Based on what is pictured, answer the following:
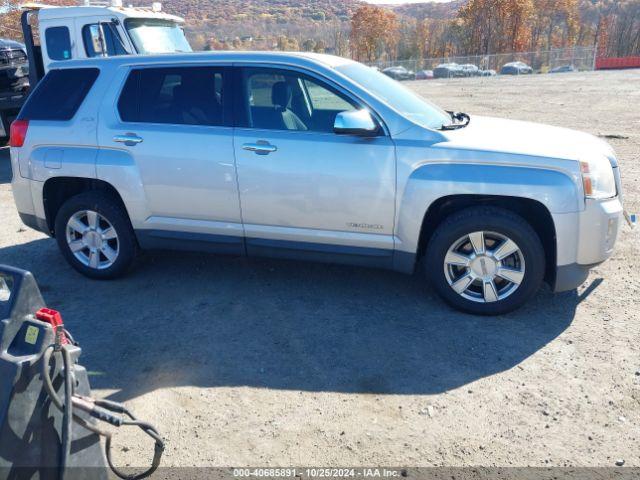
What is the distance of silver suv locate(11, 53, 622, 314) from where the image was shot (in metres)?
4.30

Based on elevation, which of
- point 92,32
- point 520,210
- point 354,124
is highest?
point 92,32

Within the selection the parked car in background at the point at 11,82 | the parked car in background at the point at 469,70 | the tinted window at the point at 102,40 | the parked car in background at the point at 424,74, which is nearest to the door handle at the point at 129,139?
the tinted window at the point at 102,40

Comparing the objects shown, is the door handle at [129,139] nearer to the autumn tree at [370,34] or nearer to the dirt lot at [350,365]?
the dirt lot at [350,365]

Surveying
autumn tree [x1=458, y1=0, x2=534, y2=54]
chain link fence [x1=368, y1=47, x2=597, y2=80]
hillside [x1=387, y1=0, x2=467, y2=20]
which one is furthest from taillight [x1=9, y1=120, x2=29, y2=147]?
hillside [x1=387, y1=0, x2=467, y2=20]

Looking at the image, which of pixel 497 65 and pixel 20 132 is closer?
pixel 20 132

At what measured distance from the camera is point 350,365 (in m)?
3.91

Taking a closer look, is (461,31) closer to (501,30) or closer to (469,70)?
(501,30)

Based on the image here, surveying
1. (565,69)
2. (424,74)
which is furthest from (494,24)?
(424,74)

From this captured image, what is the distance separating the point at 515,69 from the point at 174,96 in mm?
47124

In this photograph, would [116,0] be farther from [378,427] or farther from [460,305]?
[378,427]

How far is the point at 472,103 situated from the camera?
72.8ft

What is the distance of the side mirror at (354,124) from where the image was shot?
14.2 feet

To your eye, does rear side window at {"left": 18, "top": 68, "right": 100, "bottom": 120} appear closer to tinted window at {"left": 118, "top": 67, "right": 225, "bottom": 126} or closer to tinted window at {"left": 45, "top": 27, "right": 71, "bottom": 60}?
tinted window at {"left": 118, "top": 67, "right": 225, "bottom": 126}

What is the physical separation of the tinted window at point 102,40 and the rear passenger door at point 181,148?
16.8ft
